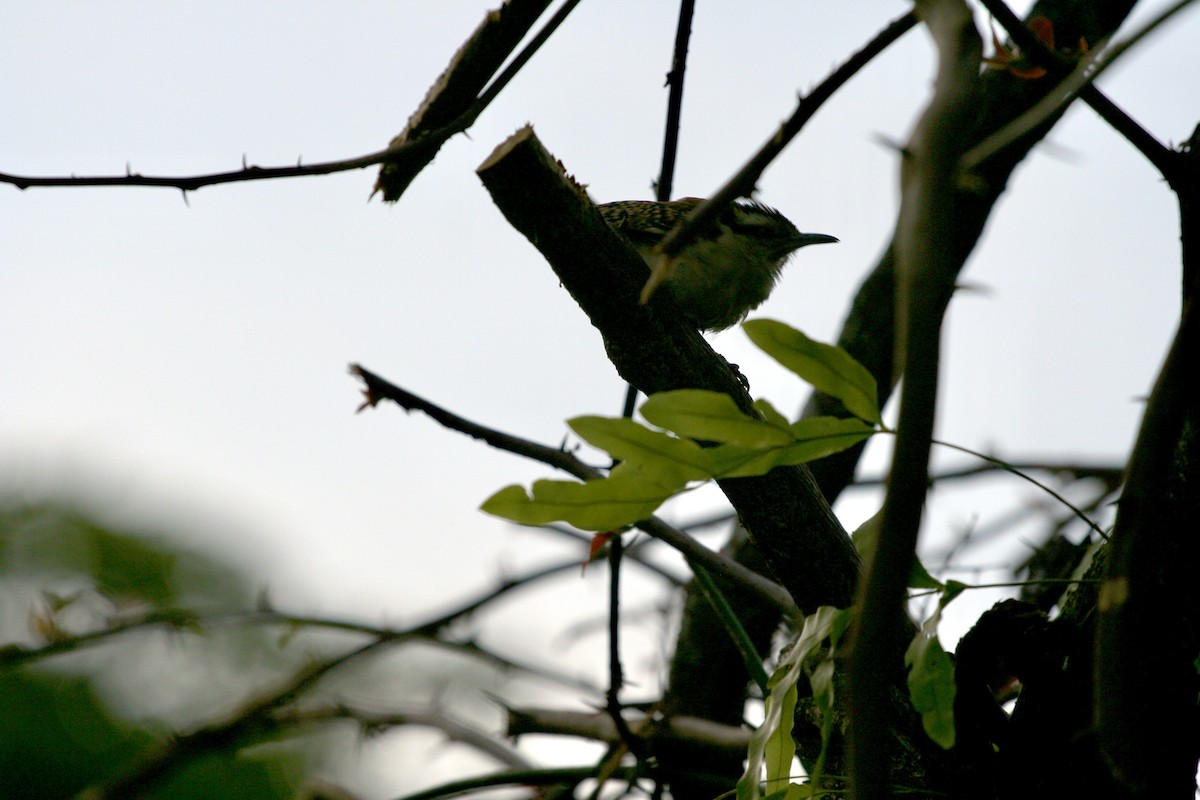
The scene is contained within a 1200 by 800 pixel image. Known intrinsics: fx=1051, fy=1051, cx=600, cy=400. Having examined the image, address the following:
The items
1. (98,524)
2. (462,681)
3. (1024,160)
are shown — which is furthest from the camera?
(98,524)

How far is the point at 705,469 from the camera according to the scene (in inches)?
64.8

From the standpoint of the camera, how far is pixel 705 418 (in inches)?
64.0

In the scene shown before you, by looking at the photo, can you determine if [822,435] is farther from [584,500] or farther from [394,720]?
[394,720]

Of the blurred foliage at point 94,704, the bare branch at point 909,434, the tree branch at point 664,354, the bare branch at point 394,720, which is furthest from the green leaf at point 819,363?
the blurred foliage at point 94,704

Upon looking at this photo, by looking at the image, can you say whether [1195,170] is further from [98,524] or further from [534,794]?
[98,524]

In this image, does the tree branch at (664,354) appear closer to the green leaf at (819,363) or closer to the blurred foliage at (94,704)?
the green leaf at (819,363)

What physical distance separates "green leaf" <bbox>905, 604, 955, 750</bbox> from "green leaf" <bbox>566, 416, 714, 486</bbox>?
18.1 inches

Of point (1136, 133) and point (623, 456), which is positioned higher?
point (1136, 133)

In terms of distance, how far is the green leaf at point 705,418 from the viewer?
161cm

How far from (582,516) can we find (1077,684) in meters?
1.07

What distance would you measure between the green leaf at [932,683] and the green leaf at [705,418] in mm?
434

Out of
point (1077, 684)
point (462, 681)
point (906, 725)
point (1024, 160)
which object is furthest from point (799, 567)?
point (462, 681)

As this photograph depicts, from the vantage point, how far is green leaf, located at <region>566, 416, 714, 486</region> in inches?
64.2

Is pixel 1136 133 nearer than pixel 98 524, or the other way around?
pixel 1136 133
